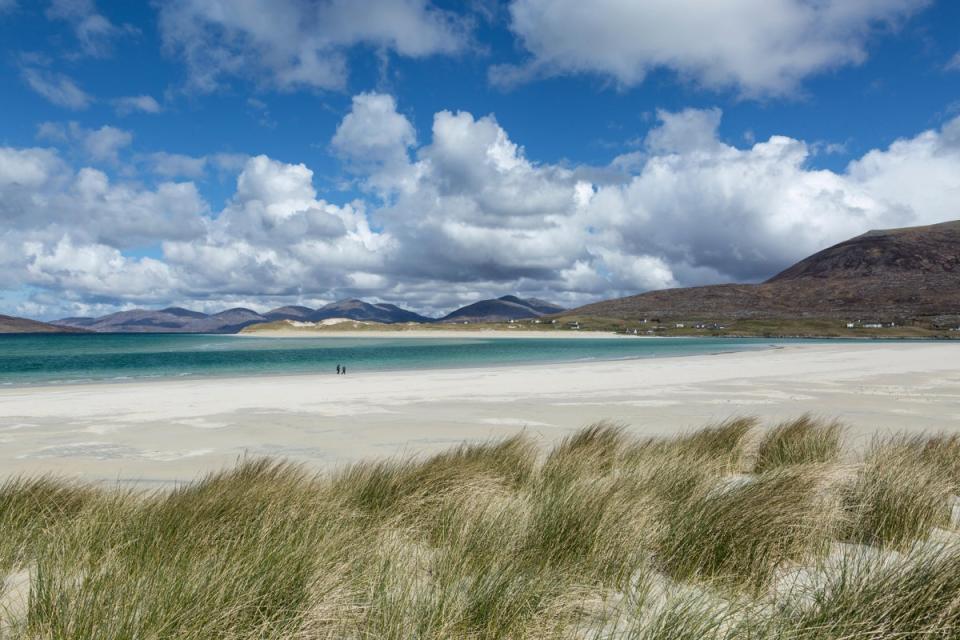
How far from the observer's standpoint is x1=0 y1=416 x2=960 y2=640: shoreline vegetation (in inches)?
111

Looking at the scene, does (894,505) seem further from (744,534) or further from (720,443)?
(720,443)

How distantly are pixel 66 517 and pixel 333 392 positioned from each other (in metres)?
15.3

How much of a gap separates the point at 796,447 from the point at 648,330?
133m

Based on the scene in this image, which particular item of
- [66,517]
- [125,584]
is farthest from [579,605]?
[66,517]

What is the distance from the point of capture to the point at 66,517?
15.0 ft

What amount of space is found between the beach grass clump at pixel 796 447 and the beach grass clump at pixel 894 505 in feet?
4.74

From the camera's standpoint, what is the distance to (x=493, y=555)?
359cm

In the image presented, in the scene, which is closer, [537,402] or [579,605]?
[579,605]

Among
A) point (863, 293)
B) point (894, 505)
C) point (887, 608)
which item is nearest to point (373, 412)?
point (894, 505)

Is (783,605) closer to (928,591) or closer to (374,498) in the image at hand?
(928,591)

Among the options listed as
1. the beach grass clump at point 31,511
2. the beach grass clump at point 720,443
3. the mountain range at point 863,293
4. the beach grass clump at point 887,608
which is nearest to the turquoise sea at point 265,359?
the beach grass clump at point 720,443

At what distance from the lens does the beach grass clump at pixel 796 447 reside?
A: 282 inches

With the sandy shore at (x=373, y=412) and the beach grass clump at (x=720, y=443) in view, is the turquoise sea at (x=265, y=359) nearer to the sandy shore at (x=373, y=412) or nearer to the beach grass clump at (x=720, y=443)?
the sandy shore at (x=373, y=412)

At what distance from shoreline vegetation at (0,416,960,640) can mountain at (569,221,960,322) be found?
15266 centimetres
